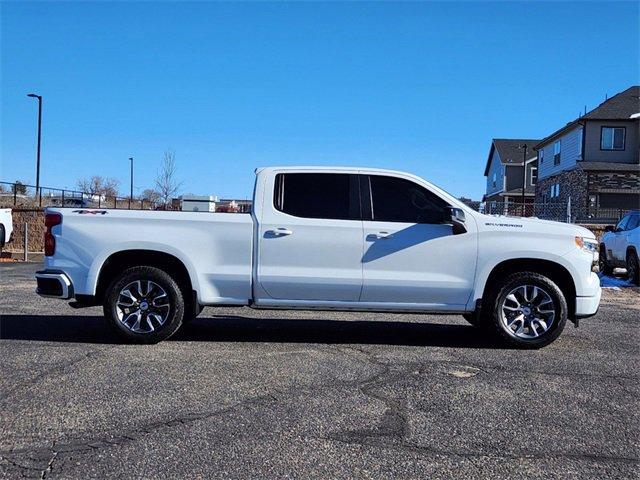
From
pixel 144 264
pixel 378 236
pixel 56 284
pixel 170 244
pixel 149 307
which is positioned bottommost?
pixel 149 307

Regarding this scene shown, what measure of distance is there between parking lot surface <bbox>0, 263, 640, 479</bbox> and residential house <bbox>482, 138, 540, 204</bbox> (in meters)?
48.8

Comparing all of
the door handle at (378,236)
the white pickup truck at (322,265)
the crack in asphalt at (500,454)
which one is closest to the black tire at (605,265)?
the white pickup truck at (322,265)

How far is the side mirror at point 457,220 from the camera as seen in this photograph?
671 cm

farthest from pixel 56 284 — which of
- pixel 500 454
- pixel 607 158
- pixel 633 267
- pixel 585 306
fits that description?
pixel 607 158

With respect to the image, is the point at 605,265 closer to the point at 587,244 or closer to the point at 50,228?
the point at 587,244

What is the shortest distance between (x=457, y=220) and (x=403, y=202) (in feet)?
2.06

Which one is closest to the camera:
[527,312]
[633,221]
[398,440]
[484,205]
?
[398,440]

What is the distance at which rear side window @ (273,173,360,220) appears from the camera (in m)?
6.95

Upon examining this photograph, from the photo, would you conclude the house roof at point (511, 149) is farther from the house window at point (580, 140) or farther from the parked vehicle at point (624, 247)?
the parked vehicle at point (624, 247)

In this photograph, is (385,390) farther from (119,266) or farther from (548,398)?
(119,266)

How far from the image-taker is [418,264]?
22.3 feet

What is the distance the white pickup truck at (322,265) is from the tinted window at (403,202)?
0.18 feet

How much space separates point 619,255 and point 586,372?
10.6m

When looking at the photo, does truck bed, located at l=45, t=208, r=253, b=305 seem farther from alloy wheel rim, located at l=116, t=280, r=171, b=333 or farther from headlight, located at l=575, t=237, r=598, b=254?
headlight, located at l=575, t=237, r=598, b=254
